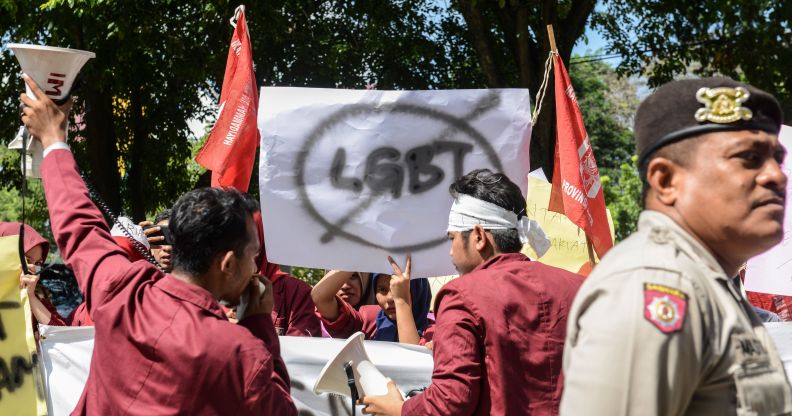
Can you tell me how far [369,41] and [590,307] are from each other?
38.4 ft

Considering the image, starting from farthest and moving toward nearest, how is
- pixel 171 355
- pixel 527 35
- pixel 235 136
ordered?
pixel 527 35 < pixel 235 136 < pixel 171 355

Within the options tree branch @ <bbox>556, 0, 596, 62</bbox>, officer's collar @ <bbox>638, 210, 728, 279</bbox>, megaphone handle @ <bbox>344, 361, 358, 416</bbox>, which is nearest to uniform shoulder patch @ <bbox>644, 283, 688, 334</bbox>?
officer's collar @ <bbox>638, 210, 728, 279</bbox>

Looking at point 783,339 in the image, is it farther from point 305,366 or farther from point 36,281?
point 36,281

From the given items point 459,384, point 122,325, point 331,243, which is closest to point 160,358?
point 122,325

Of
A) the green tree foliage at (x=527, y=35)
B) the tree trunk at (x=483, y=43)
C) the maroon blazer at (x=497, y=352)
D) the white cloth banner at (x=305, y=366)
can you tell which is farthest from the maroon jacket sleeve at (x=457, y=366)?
the tree trunk at (x=483, y=43)

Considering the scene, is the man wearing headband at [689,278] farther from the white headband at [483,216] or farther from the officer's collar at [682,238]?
the white headband at [483,216]

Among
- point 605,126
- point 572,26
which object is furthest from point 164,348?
point 605,126

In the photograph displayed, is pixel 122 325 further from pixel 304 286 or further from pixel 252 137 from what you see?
pixel 252 137

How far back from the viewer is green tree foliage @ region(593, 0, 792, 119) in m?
12.2

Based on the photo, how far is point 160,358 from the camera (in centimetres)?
257

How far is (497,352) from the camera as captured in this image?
3.08 metres

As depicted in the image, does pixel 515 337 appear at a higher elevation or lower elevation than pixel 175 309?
lower

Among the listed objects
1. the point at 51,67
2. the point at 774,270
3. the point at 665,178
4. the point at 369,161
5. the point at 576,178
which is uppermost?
the point at 51,67

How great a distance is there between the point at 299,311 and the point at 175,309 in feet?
6.96
